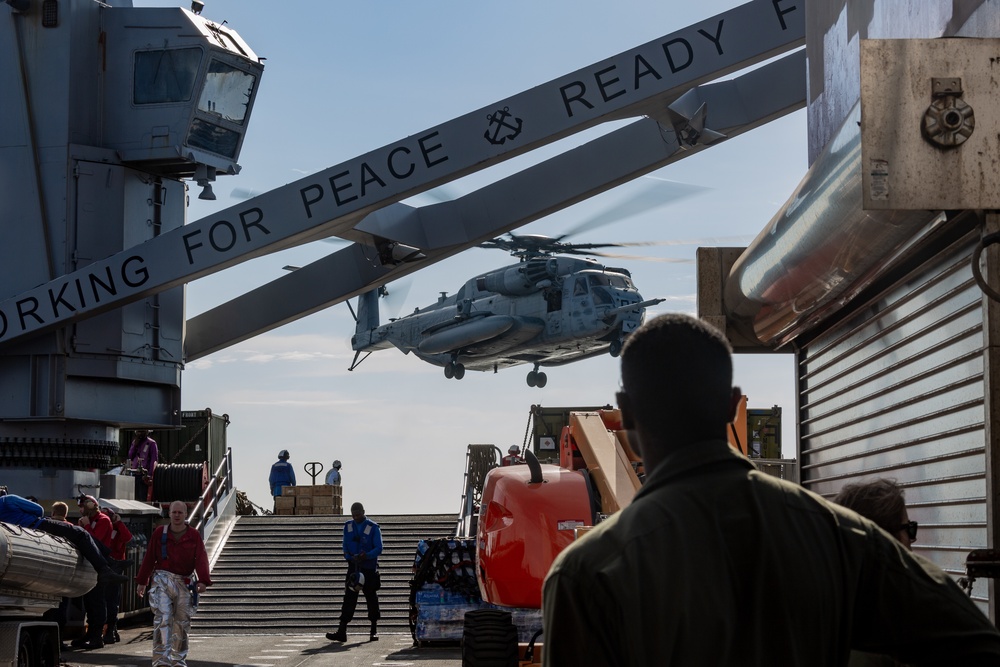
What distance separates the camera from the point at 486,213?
2228 cm

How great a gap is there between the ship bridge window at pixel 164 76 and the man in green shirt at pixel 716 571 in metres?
18.8

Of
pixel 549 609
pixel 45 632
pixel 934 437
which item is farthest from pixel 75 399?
pixel 549 609

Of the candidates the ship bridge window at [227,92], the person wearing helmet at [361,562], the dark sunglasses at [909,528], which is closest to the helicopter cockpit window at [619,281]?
the ship bridge window at [227,92]

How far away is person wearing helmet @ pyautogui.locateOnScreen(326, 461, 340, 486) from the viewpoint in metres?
31.6

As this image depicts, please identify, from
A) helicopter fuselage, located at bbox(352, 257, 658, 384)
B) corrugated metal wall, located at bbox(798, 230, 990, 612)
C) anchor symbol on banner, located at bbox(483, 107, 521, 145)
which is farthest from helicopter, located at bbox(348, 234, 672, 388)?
corrugated metal wall, located at bbox(798, 230, 990, 612)

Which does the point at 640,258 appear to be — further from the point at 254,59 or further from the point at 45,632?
the point at 45,632

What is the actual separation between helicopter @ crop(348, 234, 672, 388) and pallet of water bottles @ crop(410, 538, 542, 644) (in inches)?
878

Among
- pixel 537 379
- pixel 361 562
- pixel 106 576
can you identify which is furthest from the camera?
pixel 537 379

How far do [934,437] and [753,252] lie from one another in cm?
220

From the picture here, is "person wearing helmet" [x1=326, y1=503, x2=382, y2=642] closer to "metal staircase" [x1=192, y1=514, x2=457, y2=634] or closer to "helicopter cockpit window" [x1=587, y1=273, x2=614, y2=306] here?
"metal staircase" [x1=192, y1=514, x2=457, y2=634]

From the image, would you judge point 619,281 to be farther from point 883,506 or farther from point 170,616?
point 883,506

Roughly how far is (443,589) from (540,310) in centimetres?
2476

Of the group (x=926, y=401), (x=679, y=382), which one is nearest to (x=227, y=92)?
(x=926, y=401)

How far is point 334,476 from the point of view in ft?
104
